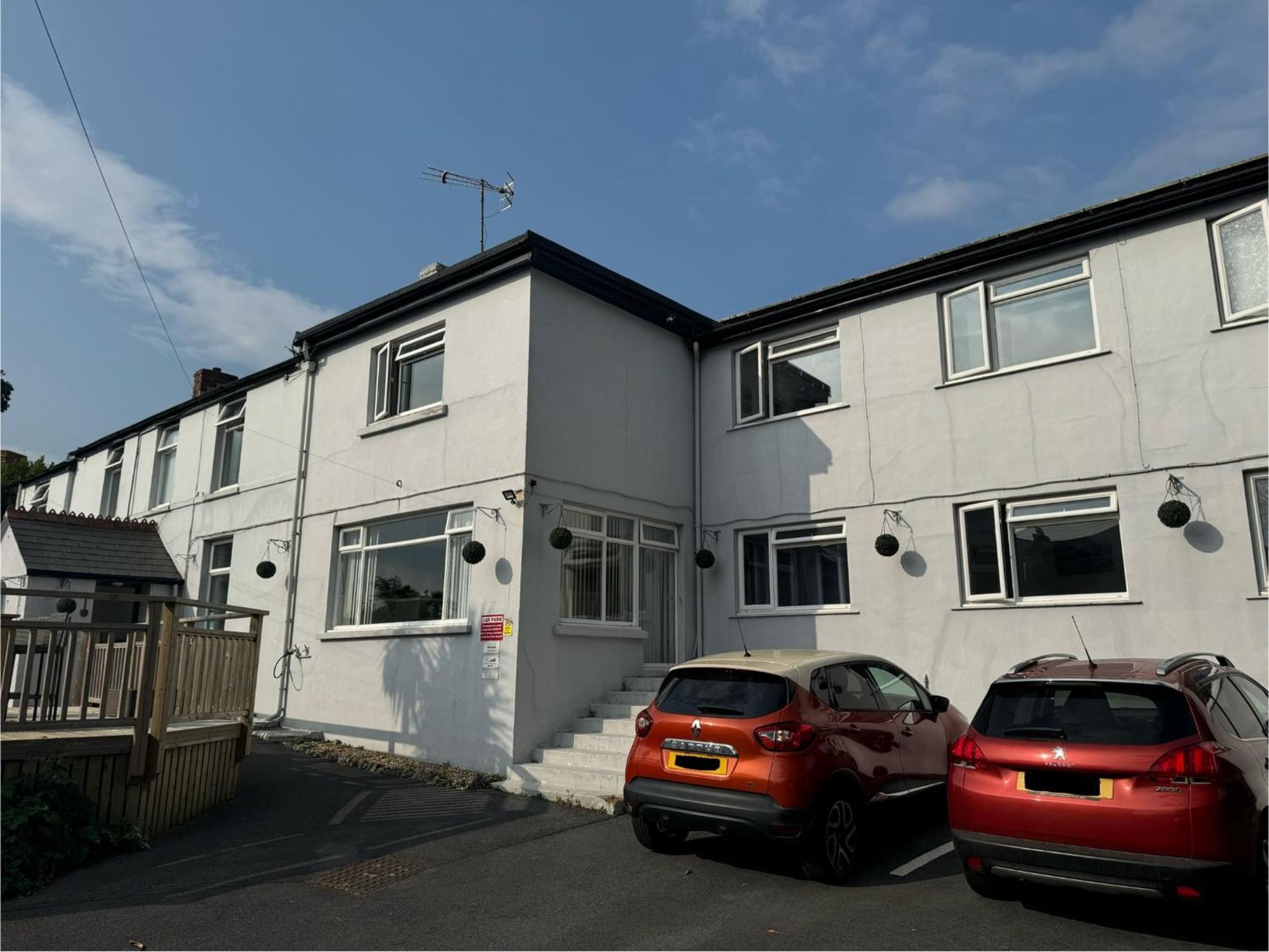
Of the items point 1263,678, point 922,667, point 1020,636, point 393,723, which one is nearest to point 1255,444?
point 1263,678

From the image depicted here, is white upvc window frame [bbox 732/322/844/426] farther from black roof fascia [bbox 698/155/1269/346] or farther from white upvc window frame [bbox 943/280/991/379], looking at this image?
white upvc window frame [bbox 943/280/991/379]

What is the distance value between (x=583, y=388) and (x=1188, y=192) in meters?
7.56

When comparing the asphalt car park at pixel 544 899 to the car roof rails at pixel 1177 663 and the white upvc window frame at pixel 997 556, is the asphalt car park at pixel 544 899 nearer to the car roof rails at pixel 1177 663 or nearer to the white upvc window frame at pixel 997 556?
the car roof rails at pixel 1177 663

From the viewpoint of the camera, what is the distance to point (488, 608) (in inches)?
444

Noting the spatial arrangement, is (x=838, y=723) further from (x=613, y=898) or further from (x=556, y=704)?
(x=556, y=704)

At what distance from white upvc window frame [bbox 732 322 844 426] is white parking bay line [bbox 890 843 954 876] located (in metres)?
6.89

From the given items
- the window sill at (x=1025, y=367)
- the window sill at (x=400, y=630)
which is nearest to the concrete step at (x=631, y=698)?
the window sill at (x=400, y=630)

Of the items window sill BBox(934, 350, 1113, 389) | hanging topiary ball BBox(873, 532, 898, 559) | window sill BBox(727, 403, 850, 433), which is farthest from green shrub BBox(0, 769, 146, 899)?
window sill BBox(934, 350, 1113, 389)

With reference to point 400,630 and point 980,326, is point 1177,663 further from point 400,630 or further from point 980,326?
point 400,630

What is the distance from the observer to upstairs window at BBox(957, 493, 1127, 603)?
1027 centimetres

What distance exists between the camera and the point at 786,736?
21.5ft

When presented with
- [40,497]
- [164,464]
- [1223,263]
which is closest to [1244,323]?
[1223,263]

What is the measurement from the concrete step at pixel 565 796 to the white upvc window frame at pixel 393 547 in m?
2.31

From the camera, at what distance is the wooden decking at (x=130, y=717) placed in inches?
287
